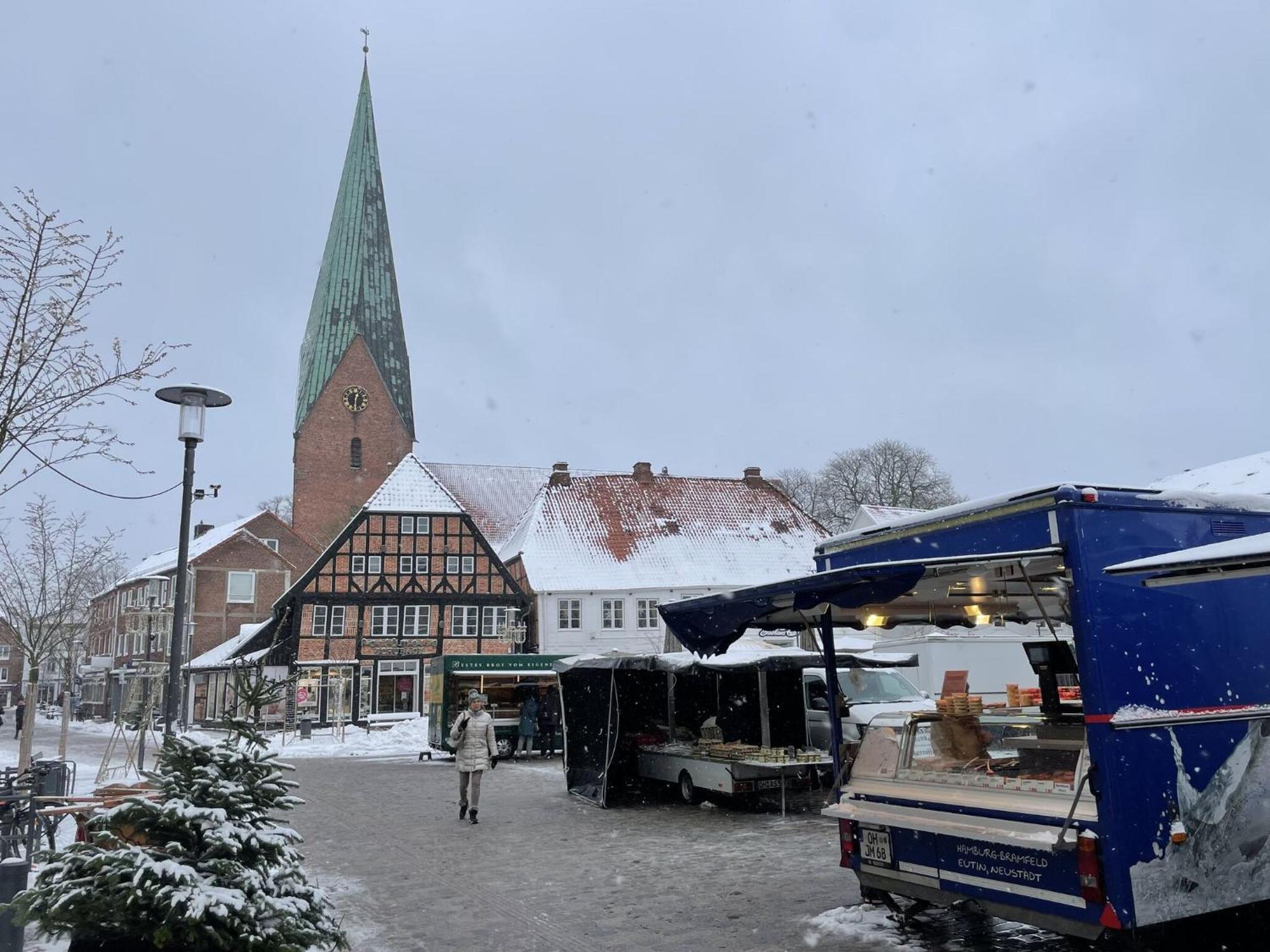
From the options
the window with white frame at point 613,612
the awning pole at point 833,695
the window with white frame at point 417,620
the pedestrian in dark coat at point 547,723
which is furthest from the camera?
the window with white frame at point 613,612

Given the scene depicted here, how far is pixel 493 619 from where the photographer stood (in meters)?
40.2

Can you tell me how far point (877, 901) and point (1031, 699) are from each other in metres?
3.05

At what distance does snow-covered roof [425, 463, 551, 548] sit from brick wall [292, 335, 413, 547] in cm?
402

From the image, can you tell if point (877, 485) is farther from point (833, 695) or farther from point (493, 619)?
point (833, 695)

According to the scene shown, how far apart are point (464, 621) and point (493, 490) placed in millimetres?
13225

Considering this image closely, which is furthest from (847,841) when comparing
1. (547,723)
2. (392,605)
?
(392,605)

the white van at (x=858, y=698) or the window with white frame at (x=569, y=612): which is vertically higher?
the window with white frame at (x=569, y=612)

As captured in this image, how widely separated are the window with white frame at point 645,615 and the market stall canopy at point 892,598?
102 ft

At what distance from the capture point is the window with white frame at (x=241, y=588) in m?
51.3

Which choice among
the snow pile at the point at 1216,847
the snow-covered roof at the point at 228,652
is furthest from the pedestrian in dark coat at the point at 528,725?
the snow pile at the point at 1216,847

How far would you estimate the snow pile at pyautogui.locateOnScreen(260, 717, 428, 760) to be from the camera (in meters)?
28.1

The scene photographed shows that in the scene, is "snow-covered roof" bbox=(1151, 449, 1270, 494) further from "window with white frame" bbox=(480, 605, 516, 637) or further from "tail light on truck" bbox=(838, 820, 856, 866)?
"window with white frame" bbox=(480, 605, 516, 637)

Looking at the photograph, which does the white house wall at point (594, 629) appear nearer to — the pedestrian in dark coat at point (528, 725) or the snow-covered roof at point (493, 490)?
the snow-covered roof at point (493, 490)

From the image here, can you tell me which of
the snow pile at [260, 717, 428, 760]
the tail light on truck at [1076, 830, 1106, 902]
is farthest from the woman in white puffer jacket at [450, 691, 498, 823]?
the snow pile at [260, 717, 428, 760]
